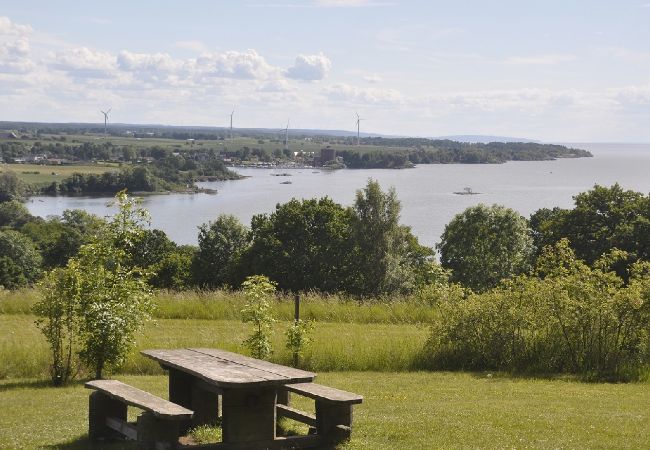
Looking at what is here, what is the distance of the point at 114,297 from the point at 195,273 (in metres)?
45.1

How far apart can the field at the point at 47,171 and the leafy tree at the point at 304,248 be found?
115 metres

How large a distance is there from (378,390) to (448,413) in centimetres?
286

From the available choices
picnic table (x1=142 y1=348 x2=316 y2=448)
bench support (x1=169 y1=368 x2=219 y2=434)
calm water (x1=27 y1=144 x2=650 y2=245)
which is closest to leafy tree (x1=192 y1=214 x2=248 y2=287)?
calm water (x1=27 y1=144 x2=650 y2=245)

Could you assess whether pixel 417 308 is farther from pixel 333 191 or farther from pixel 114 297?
pixel 333 191

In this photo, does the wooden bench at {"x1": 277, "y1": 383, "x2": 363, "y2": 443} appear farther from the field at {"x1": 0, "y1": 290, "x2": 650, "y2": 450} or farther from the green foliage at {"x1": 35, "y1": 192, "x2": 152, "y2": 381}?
the green foliage at {"x1": 35, "y1": 192, "x2": 152, "y2": 381}

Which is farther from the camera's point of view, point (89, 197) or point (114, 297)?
point (89, 197)

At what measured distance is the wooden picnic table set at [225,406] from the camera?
8984mm

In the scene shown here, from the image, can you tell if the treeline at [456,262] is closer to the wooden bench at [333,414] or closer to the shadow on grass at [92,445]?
the wooden bench at [333,414]

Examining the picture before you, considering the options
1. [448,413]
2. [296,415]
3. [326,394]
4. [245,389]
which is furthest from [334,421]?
[448,413]

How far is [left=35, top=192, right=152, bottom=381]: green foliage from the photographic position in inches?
554

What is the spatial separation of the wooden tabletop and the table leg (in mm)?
195

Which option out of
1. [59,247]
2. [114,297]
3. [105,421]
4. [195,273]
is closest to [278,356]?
[114,297]

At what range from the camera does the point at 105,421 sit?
10.1 m

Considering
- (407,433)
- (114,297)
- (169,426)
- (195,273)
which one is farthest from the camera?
(195,273)
